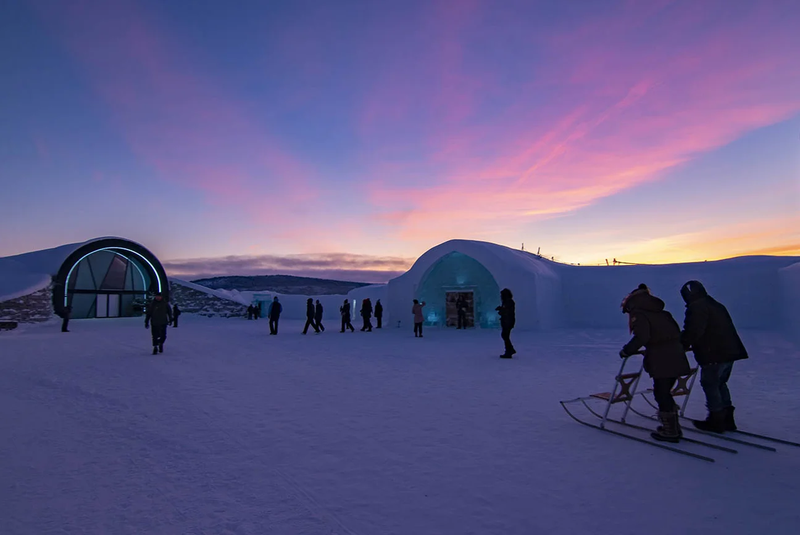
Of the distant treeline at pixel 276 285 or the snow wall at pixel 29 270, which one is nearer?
the snow wall at pixel 29 270

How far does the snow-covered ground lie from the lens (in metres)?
2.59

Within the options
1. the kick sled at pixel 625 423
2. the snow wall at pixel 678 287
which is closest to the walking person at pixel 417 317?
the snow wall at pixel 678 287

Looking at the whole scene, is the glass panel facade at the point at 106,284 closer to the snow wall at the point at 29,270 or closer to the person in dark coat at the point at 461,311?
the snow wall at the point at 29,270

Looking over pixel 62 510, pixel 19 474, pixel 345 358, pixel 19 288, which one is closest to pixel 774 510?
pixel 62 510

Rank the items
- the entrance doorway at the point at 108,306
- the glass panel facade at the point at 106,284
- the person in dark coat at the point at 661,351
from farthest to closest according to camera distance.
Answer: the entrance doorway at the point at 108,306, the glass panel facade at the point at 106,284, the person in dark coat at the point at 661,351

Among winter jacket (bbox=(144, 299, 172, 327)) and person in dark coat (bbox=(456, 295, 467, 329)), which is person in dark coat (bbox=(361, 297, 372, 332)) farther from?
winter jacket (bbox=(144, 299, 172, 327))

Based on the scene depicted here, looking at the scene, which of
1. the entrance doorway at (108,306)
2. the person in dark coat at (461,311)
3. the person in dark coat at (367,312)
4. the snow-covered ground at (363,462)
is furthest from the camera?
the entrance doorway at (108,306)

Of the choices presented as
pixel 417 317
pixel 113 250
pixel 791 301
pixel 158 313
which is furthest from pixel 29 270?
pixel 791 301

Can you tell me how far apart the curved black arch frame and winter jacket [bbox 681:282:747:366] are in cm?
2049

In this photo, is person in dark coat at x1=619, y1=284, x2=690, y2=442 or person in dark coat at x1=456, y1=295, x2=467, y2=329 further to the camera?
person in dark coat at x1=456, y1=295, x2=467, y2=329

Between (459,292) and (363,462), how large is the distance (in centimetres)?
1771

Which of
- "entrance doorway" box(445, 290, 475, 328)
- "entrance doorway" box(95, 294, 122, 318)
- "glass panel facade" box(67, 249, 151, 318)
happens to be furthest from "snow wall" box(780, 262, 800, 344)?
"entrance doorway" box(95, 294, 122, 318)

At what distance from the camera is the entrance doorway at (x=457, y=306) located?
2070 cm

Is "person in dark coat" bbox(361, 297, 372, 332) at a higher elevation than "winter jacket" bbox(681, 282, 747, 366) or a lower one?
lower
